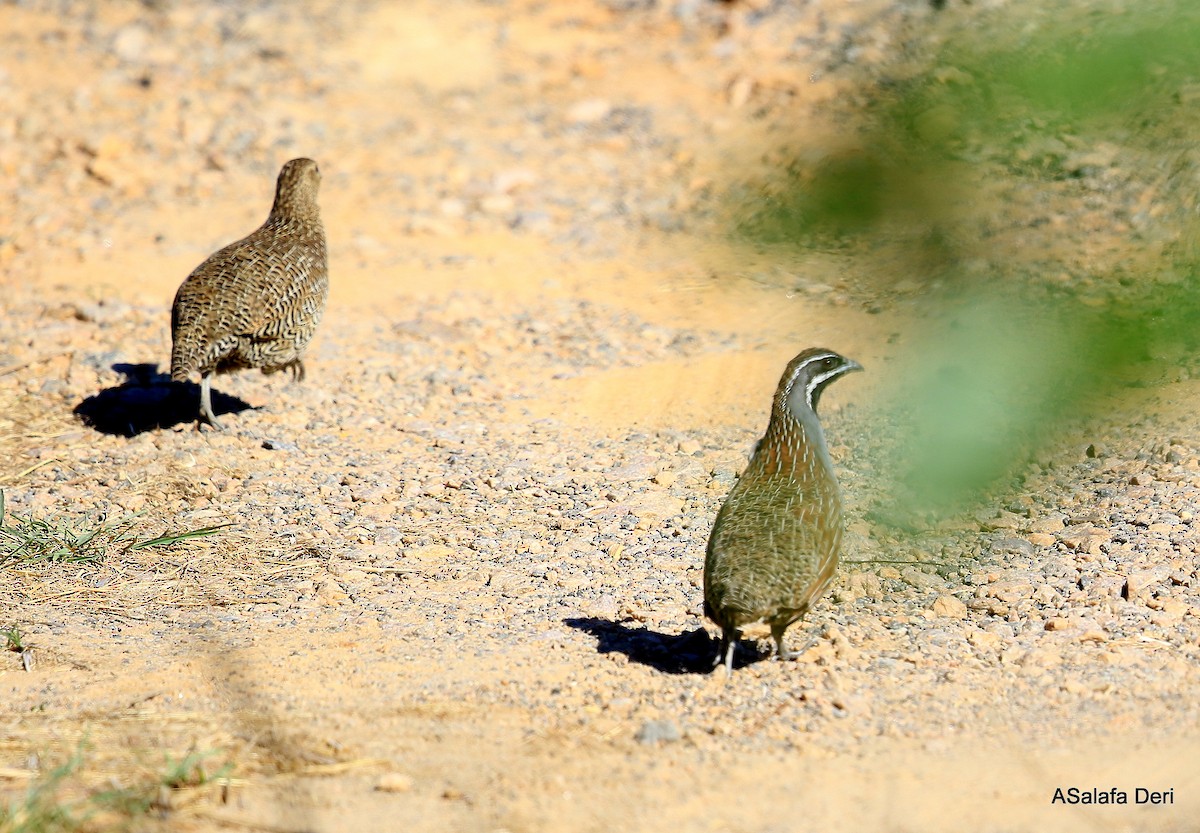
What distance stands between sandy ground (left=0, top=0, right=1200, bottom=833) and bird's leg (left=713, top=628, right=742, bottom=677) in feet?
0.42

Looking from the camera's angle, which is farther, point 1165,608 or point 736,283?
point 1165,608

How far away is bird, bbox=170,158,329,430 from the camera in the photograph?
28.2 feet

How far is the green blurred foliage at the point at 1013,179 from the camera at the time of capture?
1.47 meters

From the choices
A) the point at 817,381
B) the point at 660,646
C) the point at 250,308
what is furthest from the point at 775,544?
the point at 250,308

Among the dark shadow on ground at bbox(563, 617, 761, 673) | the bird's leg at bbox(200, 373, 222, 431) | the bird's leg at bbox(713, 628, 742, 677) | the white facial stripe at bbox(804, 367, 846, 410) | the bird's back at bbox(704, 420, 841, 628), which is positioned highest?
the white facial stripe at bbox(804, 367, 846, 410)

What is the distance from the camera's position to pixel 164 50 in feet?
53.6

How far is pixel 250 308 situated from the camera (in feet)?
28.6

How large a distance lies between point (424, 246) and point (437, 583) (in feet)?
21.9

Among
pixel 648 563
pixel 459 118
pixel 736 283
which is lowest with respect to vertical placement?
pixel 648 563

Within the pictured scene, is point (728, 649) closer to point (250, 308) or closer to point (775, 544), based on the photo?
point (775, 544)

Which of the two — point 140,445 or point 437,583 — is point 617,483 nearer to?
point 437,583

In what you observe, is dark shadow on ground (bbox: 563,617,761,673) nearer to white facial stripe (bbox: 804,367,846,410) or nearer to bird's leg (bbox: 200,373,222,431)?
white facial stripe (bbox: 804,367,846,410)

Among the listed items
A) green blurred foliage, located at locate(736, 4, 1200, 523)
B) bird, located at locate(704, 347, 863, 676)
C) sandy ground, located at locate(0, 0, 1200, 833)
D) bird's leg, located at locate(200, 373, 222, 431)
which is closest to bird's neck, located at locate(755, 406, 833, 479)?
bird, located at locate(704, 347, 863, 676)

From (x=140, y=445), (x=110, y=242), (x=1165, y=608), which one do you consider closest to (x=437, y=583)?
(x=140, y=445)
